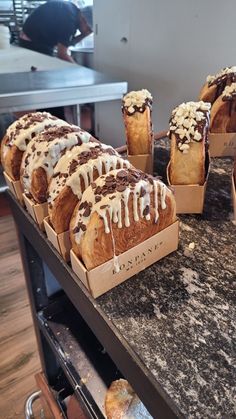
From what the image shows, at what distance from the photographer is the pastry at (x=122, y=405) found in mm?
819

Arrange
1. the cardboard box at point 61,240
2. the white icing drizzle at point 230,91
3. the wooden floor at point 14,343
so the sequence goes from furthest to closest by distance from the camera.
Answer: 1. the wooden floor at point 14,343
2. the white icing drizzle at point 230,91
3. the cardboard box at point 61,240

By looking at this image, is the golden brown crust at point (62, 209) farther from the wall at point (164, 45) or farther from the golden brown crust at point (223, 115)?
the wall at point (164, 45)

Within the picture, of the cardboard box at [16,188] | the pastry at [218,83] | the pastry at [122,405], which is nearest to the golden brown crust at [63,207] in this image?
the cardboard box at [16,188]

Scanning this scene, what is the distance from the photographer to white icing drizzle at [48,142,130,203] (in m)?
0.65

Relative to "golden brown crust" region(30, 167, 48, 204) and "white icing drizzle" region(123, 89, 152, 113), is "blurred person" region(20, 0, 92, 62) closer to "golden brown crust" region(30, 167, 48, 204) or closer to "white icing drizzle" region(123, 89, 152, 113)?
"white icing drizzle" region(123, 89, 152, 113)

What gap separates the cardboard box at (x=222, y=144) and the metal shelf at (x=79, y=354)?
69 cm

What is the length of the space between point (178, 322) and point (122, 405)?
40cm

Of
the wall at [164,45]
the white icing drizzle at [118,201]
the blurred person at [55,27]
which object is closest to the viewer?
the white icing drizzle at [118,201]

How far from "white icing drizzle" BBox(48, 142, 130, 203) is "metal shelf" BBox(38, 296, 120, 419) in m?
0.50

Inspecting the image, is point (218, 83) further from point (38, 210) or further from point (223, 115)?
point (38, 210)

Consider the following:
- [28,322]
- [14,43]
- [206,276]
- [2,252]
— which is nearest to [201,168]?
[206,276]

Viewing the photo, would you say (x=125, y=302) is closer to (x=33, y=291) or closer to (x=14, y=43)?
(x=33, y=291)

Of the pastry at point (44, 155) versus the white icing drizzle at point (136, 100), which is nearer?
→ the pastry at point (44, 155)

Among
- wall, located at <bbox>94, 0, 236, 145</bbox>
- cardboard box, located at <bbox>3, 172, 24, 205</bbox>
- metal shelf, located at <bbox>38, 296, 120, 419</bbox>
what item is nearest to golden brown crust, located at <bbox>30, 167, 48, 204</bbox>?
cardboard box, located at <bbox>3, 172, 24, 205</bbox>
